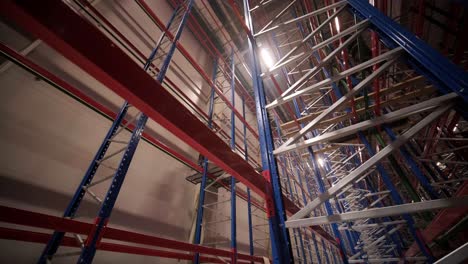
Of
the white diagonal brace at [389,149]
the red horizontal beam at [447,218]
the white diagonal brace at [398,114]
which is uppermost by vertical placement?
the white diagonal brace at [398,114]

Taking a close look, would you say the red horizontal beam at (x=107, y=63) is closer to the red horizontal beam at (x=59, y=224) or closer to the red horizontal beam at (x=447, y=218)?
the red horizontal beam at (x=59, y=224)

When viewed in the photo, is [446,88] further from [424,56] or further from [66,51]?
[66,51]

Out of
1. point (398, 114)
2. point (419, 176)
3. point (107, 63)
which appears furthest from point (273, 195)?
point (419, 176)

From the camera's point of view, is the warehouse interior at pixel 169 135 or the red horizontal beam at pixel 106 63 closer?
the red horizontal beam at pixel 106 63

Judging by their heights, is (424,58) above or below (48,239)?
above

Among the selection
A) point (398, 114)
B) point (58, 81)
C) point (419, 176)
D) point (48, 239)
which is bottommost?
point (48, 239)

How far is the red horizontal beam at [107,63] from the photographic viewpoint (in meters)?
1.06

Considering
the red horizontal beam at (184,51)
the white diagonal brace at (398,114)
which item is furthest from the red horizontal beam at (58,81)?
the white diagonal brace at (398,114)

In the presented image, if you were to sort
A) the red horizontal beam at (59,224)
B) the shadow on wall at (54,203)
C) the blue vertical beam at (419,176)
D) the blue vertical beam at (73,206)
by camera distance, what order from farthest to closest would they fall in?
the blue vertical beam at (419,176), the shadow on wall at (54,203), the blue vertical beam at (73,206), the red horizontal beam at (59,224)

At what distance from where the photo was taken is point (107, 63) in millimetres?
1294

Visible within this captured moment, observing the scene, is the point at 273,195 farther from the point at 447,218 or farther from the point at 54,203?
the point at 54,203

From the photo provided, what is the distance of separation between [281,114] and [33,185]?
42.6ft

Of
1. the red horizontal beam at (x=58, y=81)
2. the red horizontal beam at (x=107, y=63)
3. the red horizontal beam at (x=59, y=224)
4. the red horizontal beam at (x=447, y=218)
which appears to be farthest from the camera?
the red horizontal beam at (x=58, y=81)

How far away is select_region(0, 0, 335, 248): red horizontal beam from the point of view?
1.06m
